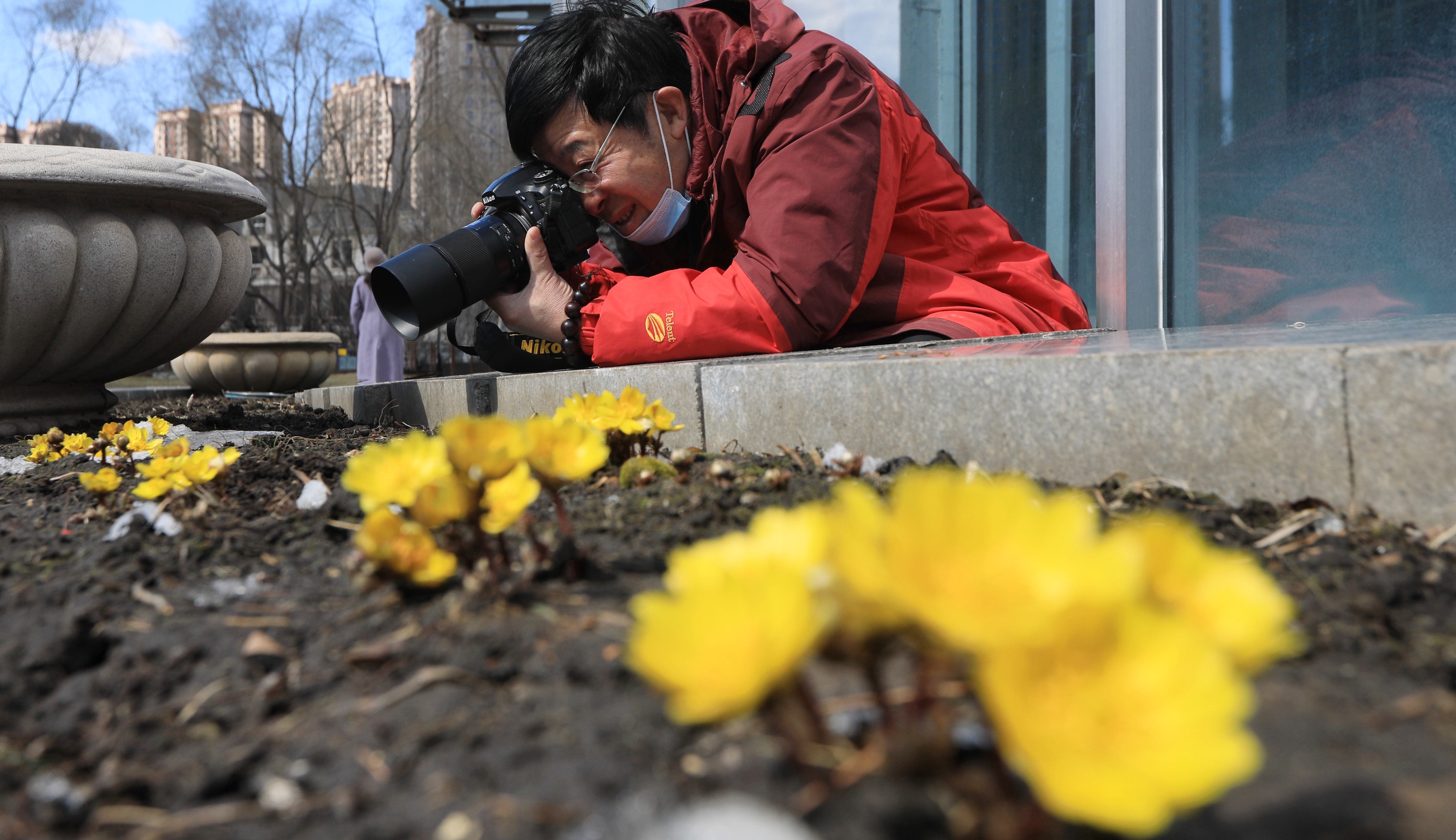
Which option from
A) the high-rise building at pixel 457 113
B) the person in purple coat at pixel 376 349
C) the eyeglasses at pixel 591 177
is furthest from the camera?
the high-rise building at pixel 457 113

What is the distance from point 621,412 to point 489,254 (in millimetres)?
1173

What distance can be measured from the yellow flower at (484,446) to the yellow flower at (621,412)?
1.60 ft

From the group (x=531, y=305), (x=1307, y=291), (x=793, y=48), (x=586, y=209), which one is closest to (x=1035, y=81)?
(x=1307, y=291)

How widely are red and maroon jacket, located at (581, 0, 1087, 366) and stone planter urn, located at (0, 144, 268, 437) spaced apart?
1379 millimetres

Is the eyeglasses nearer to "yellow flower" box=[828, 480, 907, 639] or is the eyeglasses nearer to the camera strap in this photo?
the camera strap

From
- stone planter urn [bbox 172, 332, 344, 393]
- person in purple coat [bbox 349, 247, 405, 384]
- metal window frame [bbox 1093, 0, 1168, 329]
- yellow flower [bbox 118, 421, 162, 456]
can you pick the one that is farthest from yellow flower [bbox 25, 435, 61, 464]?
person in purple coat [bbox 349, 247, 405, 384]

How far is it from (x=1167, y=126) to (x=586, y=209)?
2262 mm

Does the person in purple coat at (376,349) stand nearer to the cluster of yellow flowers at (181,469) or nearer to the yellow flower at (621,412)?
the cluster of yellow flowers at (181,469)

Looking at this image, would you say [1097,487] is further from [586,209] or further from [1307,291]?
[1307,291]

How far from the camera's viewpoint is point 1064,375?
4.11ft

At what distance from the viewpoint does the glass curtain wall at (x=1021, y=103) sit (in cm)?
403

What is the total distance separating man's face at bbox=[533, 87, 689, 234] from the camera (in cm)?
251

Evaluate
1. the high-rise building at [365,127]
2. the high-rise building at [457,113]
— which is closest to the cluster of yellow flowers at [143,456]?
the high-rise building at [457,113]

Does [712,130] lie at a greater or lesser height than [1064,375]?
greater
